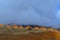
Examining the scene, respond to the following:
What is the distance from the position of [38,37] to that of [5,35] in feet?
2.74

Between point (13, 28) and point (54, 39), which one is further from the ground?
point (13, 28)

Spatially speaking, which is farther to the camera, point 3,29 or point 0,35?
point 3,29

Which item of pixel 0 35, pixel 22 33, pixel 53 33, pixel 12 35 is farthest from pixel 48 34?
pixel 0 35

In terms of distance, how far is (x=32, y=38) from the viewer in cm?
432

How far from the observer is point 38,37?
14.0 feet

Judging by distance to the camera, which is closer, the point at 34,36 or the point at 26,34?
the point at 26,34

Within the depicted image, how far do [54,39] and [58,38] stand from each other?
0.10m

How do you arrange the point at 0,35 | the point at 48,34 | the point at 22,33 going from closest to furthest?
the point at 0,35
the point at 22,33
the point at 48,34

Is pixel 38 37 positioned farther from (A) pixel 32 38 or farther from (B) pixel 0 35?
(B) pixel 0 35

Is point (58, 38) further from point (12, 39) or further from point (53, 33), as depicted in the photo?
point (12, 39)

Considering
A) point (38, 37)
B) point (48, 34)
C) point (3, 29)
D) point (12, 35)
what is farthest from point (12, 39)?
point (48, 34)

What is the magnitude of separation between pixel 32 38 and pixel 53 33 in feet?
1.88

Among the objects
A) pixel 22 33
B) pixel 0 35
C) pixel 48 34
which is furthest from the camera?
pixel 48 34

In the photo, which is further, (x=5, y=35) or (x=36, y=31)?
(x=36, y=31)
